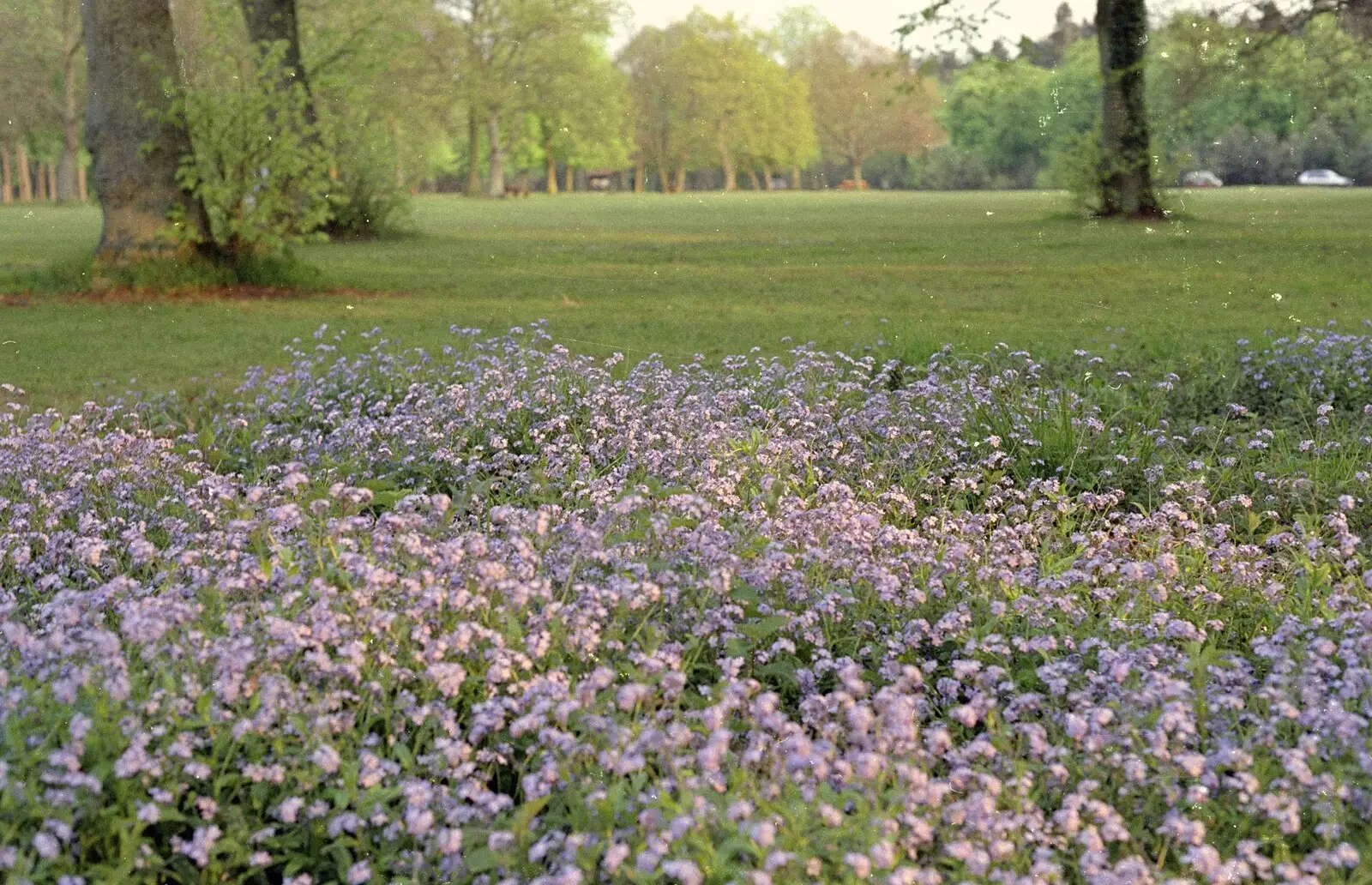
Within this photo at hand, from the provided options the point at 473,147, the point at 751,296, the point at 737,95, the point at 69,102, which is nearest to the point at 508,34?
the point at 473,147

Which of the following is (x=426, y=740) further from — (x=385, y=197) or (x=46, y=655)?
(x=385, y=197)

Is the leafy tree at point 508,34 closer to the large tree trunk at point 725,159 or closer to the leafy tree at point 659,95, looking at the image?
the leafy tree at point 659,95

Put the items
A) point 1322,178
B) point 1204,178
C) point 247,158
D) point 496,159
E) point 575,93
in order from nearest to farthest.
→ 1. point 247,158
2. point 575,93
3. point 496,159
4. point 1322,178
5. point 1204,178

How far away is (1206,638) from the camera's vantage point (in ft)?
13.1

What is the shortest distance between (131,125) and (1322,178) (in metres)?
76.2

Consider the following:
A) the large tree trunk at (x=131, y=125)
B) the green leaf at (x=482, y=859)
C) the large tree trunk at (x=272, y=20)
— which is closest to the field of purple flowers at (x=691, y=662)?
the green leaf at (x=482, y=859)

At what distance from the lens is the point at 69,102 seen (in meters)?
54.3

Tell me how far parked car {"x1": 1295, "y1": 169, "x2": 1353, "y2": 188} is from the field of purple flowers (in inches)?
2969

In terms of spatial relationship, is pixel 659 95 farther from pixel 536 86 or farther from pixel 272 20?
pixel 272 20

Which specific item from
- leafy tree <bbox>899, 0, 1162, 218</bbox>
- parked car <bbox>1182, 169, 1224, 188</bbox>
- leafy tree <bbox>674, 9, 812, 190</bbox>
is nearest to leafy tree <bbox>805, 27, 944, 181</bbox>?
leafy tree <bbox>674, 9, 812, 190</bbox>

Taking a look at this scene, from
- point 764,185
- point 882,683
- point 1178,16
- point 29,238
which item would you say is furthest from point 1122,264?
point 764,185

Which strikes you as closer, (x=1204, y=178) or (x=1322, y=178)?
(x=1322, y=178)

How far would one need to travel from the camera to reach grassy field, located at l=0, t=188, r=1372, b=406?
9.88 metres

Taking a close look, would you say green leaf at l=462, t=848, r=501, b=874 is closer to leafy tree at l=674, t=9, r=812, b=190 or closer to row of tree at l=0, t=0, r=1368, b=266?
row of tree at l=0, t=0, r=1368, b=266
